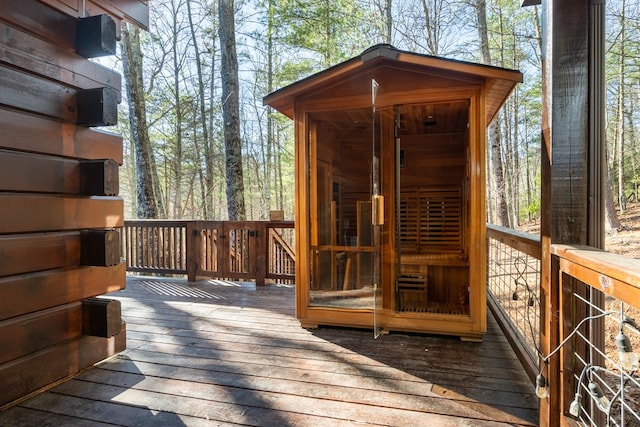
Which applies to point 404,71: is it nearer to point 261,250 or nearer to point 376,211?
point 376,211

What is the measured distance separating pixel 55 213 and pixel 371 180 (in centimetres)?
232

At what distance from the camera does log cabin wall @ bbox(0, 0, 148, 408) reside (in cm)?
187

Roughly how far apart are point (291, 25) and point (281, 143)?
5.26 metres

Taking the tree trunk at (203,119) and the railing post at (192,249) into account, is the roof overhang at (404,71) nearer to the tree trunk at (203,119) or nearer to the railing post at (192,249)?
the railing post at (192,249)

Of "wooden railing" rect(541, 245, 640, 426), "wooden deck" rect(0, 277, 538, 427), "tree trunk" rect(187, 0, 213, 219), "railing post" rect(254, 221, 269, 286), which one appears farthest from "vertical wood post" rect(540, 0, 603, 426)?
"tree trunk" rect(187, 0, 213, 219)

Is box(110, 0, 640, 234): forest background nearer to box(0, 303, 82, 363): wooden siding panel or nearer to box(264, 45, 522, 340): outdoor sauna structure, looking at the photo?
box(264, 45, 522, 340): outdoor sauna structure

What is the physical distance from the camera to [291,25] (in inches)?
395

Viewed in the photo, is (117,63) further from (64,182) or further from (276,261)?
(64,182)

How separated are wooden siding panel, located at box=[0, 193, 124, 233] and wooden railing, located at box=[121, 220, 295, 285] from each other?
2406 millimetres

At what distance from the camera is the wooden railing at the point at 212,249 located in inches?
191

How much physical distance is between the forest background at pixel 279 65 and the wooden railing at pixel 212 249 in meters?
1.61

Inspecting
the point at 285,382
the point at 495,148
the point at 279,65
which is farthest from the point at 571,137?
the point at 279,65

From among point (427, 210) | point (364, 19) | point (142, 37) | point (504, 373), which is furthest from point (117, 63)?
point (504, 373)

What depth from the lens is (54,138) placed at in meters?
2.10
